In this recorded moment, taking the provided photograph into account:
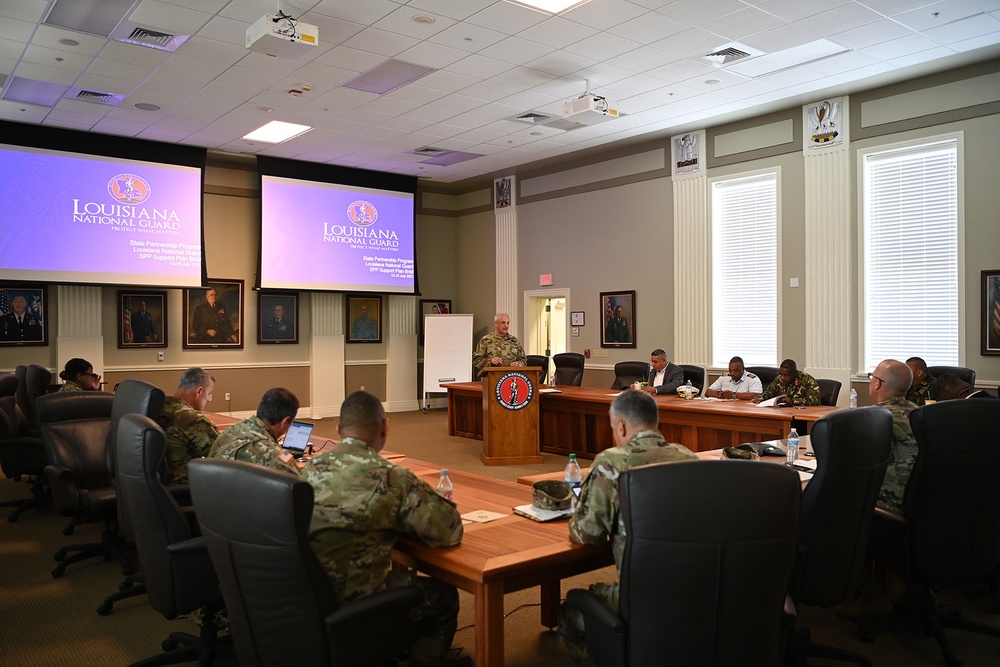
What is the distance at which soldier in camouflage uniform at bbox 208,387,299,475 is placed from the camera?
10.5 feet

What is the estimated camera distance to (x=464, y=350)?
1316 centimetres

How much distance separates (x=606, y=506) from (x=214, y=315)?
1004 centimetres

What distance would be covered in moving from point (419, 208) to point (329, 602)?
11.9 meters

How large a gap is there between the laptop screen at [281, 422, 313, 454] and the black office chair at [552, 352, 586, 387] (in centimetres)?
566

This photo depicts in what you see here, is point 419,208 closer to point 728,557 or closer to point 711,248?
point 711,248

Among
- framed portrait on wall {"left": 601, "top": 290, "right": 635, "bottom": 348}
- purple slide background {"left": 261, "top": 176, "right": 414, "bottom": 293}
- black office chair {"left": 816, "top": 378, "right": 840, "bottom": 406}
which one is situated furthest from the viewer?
purple slide background {"left": 261, "top": 176, "right": 414, "bottom": 293}

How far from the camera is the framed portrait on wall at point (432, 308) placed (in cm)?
1374

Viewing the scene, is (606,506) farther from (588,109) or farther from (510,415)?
(588,109)

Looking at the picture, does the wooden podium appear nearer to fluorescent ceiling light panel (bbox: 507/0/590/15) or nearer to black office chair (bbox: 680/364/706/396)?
black office chair (bbox: 680/364/706/396)

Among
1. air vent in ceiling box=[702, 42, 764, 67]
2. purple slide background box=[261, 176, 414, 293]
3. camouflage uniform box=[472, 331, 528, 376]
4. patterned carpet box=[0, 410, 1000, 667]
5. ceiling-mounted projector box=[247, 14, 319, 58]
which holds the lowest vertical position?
patterned carpet box=[0, 410, 1000, 667]

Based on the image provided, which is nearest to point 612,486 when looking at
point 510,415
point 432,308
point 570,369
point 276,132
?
point 510,415

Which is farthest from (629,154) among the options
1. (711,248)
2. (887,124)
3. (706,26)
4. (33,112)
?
(33,112)

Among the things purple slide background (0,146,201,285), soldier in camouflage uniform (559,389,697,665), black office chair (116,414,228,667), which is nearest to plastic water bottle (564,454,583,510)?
soldier in camouflage uniform (559,389,697,665)

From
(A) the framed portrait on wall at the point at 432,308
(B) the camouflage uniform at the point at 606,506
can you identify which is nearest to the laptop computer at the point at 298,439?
(B) the camouflage uniform at the point at 606,506
